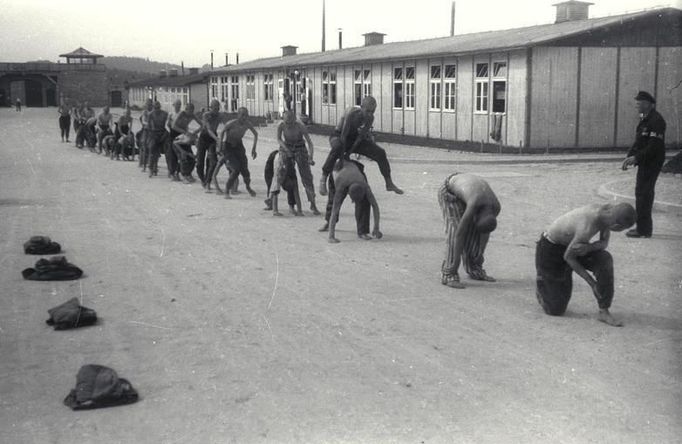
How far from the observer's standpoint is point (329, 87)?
4172 cm

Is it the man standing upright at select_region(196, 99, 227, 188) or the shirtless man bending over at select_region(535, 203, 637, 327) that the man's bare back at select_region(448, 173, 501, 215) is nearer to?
the shirtless man bending over at select_region(535, 203, 637, 327)

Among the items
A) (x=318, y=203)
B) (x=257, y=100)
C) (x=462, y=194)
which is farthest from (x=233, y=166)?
(x=257, y=100)

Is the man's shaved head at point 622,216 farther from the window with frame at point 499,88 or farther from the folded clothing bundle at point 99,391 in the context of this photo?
the window with frame at point 499,88

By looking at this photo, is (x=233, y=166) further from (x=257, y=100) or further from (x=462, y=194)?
(x=257, y=100)

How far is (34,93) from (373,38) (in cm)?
5557

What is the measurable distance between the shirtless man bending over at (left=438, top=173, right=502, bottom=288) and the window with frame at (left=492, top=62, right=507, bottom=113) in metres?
19.2

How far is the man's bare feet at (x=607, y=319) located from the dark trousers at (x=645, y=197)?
4.77 meters

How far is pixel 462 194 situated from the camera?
8203 millimetres

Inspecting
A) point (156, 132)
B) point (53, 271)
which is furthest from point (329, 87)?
point (53, 271)

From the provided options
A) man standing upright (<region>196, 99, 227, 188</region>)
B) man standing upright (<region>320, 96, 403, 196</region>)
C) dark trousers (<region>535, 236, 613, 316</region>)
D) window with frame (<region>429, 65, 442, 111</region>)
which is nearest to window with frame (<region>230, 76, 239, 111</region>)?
window with frame (<region>429, 65, 442, 111</region>)

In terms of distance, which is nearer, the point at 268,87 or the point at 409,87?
Answer: the point at 409,87

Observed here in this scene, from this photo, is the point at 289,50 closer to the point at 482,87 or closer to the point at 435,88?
the point at 435,88

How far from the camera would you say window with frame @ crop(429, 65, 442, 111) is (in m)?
31.3

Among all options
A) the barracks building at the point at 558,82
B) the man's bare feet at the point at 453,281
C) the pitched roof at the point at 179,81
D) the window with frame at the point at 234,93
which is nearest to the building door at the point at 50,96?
the pitched roof at the point at 179,81
